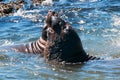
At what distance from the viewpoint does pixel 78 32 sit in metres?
15.2

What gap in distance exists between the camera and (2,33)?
51.2ft

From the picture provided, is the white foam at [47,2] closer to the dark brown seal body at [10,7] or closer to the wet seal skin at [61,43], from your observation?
the dark brown seal body at [10,7]

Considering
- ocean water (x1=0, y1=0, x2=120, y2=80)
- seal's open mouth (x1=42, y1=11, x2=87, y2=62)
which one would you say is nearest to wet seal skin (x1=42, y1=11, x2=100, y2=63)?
seal's open mouth (x1=42, y1=11, x2=87, y2=62)

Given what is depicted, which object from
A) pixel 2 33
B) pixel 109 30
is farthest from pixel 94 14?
pixel 2 33

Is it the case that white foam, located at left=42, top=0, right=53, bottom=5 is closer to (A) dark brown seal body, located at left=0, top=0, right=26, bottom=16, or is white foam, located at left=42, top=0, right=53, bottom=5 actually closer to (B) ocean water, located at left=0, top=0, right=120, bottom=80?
(B) ocean water, located at left=0, top=0, right=120, bottom=80

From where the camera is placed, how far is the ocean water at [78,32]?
32.5 feet

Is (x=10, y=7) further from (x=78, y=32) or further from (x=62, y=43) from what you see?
(x=62, y=43)

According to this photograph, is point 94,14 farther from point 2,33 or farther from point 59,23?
point 59,23

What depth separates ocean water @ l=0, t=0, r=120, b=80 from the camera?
9.90m

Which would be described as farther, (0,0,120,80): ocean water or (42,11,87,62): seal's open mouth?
(42,11,87,62): seal's open mouth

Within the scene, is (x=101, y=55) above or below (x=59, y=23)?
below

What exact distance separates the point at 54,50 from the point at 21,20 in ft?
25.3

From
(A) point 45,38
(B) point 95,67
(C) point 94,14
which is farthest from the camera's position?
(C) point 94,14

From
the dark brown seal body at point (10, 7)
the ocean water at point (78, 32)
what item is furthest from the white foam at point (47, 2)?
the dark brown seal body at point (10, 7)
